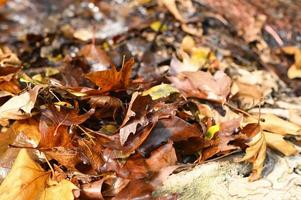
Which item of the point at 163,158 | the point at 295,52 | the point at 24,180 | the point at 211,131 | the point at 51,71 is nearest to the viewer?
the point at 24,180

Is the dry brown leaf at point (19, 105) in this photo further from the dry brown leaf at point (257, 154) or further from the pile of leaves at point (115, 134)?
the dry brown leaf at point (257, 154)

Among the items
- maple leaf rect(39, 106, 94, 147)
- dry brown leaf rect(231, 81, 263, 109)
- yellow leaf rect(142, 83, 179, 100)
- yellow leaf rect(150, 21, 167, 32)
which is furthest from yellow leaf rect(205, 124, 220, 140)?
yellow leaf rect(150, 21, 167, 32)

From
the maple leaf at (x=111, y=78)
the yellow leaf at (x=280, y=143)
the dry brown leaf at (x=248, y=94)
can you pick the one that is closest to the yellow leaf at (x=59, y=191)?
the maple leaf at (x=111, y=78)

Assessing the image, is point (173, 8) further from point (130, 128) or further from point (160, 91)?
point (130, 128)

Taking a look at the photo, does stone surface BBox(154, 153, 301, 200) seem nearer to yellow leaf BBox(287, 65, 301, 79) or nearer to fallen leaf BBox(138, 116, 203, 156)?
fallen leaf BBox(138, 116, 203, 156)

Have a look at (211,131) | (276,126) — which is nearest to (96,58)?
(211,131)
